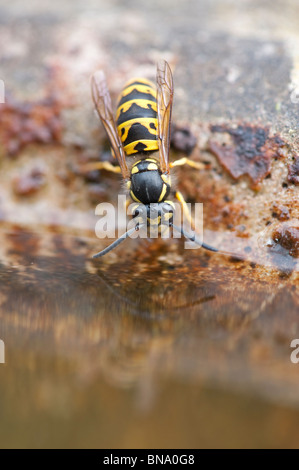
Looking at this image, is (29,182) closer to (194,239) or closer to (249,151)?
(194,239)

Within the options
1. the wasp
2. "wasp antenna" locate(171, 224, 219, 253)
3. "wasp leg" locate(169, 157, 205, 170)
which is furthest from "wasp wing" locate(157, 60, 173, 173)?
"wasp antenna" locate(171, 224, 219, 253)

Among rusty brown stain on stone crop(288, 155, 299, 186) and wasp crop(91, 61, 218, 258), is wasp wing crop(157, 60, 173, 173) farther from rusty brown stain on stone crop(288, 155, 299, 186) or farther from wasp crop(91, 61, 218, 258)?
rusty brown stain on stone crop(288, 155, 299, 186)

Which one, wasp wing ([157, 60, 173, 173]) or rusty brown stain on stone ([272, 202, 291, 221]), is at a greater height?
wasp wing ([157, 60, 173, 173])

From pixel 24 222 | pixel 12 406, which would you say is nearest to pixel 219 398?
pixel 12 406

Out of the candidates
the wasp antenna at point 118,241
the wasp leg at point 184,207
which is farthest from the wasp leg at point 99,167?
the wasp antenna at point 118,241

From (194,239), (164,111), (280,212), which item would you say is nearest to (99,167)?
(164,111)

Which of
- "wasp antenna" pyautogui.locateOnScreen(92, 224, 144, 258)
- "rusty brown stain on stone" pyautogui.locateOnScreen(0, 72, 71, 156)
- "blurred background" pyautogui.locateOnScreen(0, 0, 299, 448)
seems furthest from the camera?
"rusty brown stain on stone" pyautogui.locateOnScreen(0, 72, 71, 156)

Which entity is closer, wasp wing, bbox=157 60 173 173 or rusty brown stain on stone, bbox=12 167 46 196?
wasp wing, bbox=157 60 173 173
